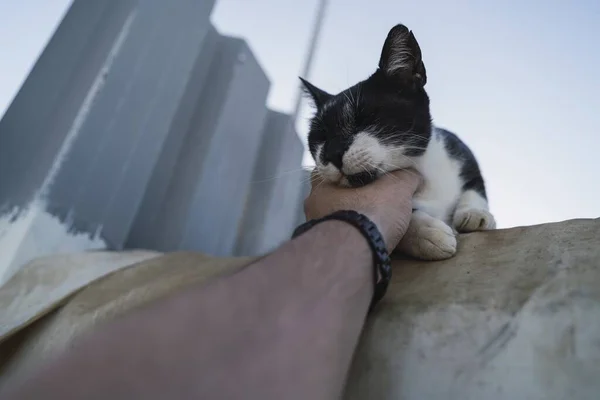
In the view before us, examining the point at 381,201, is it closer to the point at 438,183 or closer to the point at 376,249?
the point at 376,249

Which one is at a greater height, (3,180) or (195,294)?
(195,294)

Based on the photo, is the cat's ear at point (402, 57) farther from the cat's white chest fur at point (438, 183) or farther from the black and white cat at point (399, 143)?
the cat's white chest fur at point (438, 183)

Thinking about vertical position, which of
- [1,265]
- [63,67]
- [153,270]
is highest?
[63,67]

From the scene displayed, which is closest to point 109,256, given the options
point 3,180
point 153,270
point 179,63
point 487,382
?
point 153,270

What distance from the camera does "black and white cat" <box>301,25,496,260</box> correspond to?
2.83 ft

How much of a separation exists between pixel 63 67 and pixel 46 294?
1.09m

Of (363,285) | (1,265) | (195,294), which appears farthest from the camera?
(1,265)

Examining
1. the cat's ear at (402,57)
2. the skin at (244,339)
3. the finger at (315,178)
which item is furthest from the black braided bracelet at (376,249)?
the cat's ear at (402,57)

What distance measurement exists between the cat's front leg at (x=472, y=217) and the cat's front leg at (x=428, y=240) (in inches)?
4.8

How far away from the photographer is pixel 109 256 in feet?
4.79

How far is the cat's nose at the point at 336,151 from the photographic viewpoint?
88 cm

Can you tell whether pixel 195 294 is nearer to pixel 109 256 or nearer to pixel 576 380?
pixel 576 380

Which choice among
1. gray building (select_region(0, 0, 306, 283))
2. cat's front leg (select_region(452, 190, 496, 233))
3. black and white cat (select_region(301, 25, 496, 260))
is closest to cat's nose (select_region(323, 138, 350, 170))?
black and white cat (select_region(301, 25, 496, 260))

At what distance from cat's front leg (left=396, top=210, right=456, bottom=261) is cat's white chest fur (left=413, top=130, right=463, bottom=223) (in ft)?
0.42
